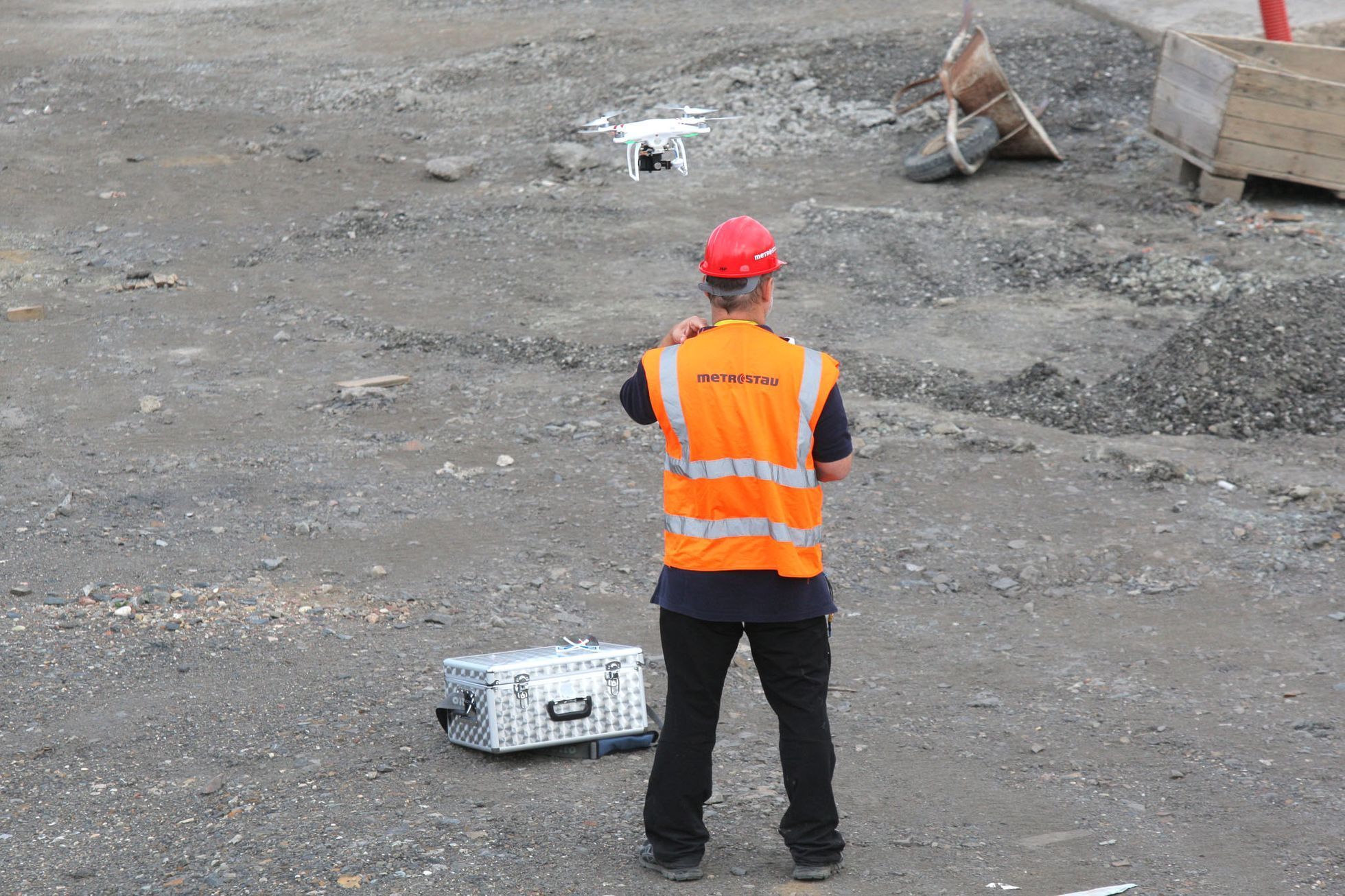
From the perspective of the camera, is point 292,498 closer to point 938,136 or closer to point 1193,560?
point 1193,560

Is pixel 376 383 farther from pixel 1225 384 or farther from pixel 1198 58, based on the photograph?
pixel 1198 58

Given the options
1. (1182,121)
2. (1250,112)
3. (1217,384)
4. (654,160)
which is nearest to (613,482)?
(1217,384)

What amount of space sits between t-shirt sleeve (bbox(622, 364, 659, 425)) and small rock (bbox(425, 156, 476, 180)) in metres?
11.9

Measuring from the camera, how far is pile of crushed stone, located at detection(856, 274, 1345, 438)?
28.7 feet

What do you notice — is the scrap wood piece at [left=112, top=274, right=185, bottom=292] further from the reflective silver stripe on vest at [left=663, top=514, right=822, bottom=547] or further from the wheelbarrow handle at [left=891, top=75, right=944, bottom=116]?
the reflective silver stripe on vest at [left=663, top=514, right=822, bottom=547]

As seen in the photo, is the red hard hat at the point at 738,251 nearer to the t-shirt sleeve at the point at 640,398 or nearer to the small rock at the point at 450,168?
the t-shirt sleeve at the point at 640,398

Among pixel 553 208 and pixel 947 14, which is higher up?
pixel 947 14

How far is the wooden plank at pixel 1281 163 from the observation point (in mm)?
12547

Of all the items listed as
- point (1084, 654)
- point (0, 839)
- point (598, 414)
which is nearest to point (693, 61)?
point (598, 414)

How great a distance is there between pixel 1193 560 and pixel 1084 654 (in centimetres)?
125

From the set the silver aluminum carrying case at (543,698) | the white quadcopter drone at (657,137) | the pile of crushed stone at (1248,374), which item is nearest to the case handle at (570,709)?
the silver aluminum carrying case at (543,698)

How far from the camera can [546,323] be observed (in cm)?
1127

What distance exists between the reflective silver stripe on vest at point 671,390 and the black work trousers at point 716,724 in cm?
57

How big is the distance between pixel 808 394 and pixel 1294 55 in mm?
11976
